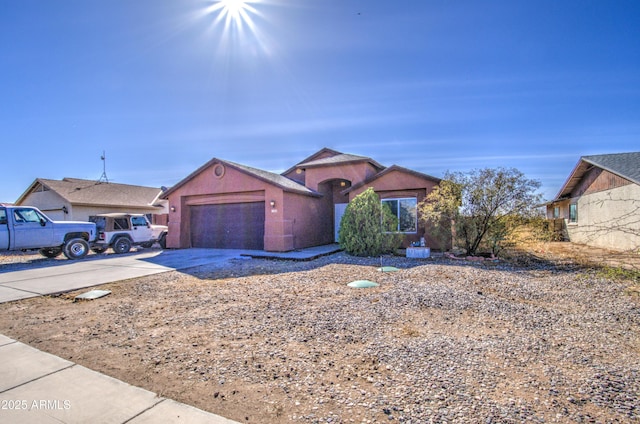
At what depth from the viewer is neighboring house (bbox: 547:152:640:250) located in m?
13.2

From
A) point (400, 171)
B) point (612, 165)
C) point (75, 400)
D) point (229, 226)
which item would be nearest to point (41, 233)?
point (229, 226)

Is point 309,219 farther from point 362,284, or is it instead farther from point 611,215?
point 611,215

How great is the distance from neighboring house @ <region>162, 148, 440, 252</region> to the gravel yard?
6628 mm

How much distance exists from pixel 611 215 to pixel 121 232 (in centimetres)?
2422

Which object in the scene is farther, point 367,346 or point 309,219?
point 309,219

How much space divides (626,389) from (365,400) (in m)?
2.42

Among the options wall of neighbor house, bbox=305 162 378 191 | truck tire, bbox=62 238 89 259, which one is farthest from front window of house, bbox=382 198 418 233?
truck tire, bbox=62 238 89 259

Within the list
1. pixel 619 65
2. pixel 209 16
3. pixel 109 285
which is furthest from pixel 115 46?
pixel 619 65

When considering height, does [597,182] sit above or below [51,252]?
above

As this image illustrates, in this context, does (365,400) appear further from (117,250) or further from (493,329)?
(117,250)

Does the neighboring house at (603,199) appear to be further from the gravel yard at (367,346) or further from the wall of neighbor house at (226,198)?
the wall of neighbor house at (226,198)

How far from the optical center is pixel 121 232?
49.1 feet

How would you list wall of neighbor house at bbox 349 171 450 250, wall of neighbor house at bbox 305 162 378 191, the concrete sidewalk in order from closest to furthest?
the concrete sidewalk → wall of neighbor house at bbox 349 171 450 250 → wall of neighbor house at bbox 305 162 378 191

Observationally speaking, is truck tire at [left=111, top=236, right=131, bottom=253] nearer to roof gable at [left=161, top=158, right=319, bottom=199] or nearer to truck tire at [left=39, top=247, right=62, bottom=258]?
truck tire at [left=39, top=247, right=62, bottom=258]
